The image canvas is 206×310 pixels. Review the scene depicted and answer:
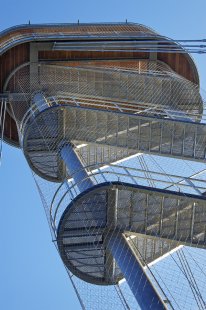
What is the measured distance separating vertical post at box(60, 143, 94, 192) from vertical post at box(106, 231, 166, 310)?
1.44 m

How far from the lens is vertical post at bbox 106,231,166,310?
13234 mm

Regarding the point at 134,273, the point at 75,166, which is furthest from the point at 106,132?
the point at 134,273

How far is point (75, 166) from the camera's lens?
18891 mm

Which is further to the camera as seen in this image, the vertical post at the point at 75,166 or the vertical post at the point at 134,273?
the vertical post at the point at 75,166

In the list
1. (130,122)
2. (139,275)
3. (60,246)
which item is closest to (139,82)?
(130,122)

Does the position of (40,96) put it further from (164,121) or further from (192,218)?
(192,218)

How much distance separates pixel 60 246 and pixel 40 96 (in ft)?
28.2

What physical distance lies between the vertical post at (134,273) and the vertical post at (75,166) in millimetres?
1437

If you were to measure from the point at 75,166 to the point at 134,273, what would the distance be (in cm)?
530

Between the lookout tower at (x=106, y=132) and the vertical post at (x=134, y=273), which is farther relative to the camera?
the lookout tower at (x=106, y=132)

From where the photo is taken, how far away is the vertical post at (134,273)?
1323 cm

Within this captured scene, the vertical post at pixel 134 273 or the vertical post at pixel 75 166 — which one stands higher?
the vertical post at pixel 75 166

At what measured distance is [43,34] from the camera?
26156 millimetres

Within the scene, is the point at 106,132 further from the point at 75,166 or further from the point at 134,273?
the point at 134,273
